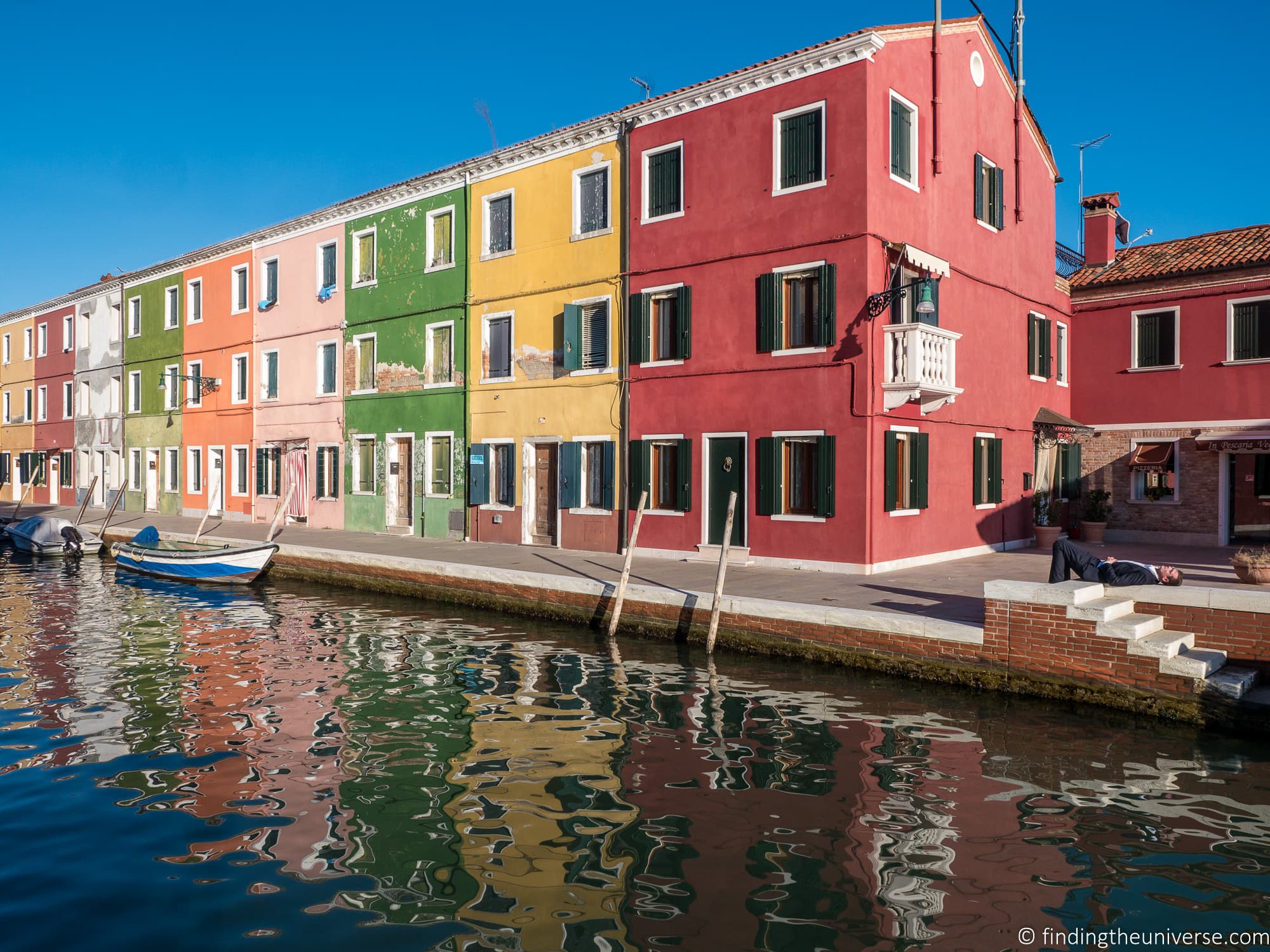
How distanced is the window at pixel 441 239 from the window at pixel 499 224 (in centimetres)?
120

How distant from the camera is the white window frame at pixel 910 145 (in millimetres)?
14617

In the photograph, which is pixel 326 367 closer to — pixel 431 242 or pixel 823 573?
pixel 431 242

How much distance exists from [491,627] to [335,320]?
14429 millimetres

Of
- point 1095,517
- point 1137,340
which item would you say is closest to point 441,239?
point 1095,517

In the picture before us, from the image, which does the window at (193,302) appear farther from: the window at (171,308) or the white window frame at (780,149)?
the white window frame at (780,149)

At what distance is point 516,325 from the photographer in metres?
19.7

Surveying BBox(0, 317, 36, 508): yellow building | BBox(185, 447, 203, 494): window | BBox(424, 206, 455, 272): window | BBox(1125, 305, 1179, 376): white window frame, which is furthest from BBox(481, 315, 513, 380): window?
BBox(0, 317, 36, 508): yellow building

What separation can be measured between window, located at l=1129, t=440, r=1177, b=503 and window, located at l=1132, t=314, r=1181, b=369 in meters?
1.88

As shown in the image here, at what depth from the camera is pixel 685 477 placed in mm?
16391

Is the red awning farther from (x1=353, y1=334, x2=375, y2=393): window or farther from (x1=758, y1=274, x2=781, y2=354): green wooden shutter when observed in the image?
(x1=353, y1=334, x2=375, y2=393): window

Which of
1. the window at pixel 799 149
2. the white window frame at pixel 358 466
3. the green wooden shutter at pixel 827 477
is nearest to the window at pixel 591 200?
the window at pixel 799 149

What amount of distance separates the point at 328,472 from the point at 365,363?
11.0 ft

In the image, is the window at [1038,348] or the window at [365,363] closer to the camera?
the window at [1038,348]

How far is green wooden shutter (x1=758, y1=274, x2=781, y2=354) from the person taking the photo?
15.2 meters
